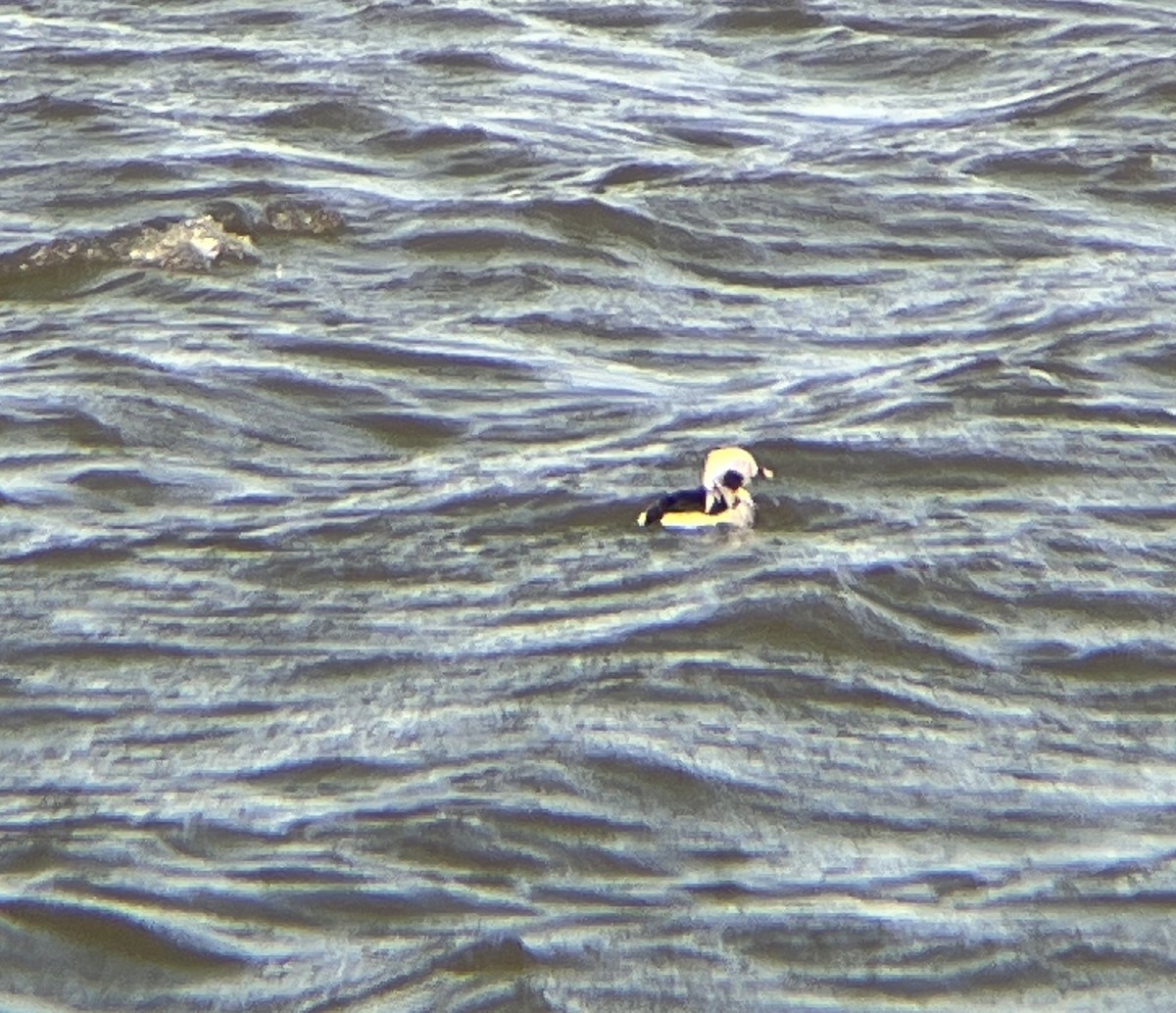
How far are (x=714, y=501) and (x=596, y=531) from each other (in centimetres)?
46

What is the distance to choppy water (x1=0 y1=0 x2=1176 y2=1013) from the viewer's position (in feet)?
20.3

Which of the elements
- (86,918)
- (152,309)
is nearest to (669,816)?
(86,918)

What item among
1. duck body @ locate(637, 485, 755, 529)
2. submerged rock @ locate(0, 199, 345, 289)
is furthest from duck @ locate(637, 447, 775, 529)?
submerged rock @ locate(0, 199, 345, 289)

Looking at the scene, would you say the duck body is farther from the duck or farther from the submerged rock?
the submerged rock

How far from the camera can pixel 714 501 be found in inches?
324

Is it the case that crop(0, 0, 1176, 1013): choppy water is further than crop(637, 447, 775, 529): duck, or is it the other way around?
crop(637, 447, 775, 529): duck

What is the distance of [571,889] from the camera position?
6.29 metres

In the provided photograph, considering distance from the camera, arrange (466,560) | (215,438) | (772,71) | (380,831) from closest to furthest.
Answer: (380,831), (466,560), (215,438), (772,71)

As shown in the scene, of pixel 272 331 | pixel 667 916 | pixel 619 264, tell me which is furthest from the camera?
pixel 619 264

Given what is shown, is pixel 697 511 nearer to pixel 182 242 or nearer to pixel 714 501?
pixel 714 501

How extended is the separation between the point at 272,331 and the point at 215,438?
42.2 inches

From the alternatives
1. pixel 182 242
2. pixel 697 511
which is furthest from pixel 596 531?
pixel 182 242

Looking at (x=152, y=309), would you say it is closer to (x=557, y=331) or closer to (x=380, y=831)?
(x=557, y=331)

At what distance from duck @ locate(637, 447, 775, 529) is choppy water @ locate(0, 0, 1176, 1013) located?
0.31 feet
